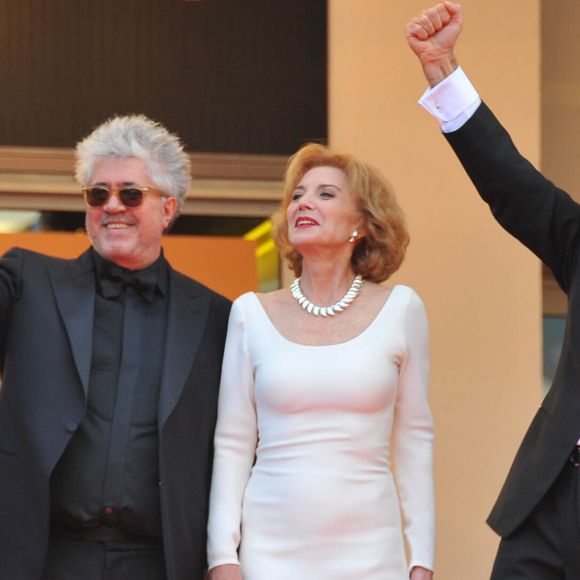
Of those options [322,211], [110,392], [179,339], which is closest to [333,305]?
[322,211]

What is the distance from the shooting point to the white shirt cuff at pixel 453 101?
4.10 metres

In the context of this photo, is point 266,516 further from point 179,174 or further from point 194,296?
point 179,174

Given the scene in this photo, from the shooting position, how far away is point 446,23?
4.07m

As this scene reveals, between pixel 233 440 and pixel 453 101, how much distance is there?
1226 mm

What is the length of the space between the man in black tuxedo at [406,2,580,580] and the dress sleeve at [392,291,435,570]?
480 mm

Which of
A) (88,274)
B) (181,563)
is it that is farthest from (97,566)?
(88,274)

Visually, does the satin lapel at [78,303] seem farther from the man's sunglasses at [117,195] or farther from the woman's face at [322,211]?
the woman's face at [322,211]

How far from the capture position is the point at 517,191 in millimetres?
4074

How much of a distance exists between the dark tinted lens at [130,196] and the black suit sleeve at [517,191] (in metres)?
1.01

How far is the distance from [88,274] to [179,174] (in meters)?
0.46

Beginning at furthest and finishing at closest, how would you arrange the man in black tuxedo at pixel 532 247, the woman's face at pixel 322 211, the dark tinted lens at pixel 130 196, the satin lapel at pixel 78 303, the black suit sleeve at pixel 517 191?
the woman's face at pixel 322 211, the dark tinted lens at pixel 130 196, the satin lapel at pixel 78 303, the black suit sleeve at pixel 517 191, the man in black tuxedo at pixel 532 247

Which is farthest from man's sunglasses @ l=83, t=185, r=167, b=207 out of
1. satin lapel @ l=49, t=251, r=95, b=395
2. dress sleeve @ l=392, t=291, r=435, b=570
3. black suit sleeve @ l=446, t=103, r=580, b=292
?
black suit sleeve @ l=446, t=103, r=580, b=292

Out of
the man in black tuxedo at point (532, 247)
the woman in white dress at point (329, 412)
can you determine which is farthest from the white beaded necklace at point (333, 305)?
the man in black tuxedo at point (532, 247)

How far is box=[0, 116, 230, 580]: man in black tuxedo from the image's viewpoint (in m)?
4.29
